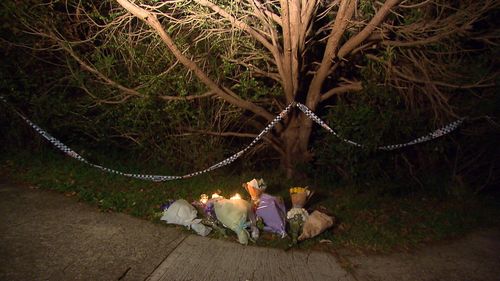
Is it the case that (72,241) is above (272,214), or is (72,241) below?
below

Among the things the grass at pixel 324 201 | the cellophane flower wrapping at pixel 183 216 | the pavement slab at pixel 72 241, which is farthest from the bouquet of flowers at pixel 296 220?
the pavement slab at pixel 72 241

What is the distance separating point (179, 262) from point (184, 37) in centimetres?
347

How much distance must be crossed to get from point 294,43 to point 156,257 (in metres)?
3.59

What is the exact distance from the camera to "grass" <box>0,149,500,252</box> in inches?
213

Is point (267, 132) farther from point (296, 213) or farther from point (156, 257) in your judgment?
point (156, 257)

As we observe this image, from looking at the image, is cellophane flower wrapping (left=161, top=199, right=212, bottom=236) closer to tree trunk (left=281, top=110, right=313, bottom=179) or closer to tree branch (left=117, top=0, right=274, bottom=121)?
tree branch (left=117, top=0, right=274, bottom=121)


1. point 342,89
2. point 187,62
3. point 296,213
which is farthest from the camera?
point 342,89

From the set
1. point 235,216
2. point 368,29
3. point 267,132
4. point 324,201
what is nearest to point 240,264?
point 235,216

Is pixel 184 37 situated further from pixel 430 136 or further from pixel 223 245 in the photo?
pixel 430 136

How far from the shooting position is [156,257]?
4.35 meters

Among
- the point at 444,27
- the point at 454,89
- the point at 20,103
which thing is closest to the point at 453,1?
the point at 444,27

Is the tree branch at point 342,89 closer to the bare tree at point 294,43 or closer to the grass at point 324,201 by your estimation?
the bare tree at point 294,43

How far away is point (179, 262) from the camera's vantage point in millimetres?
4297

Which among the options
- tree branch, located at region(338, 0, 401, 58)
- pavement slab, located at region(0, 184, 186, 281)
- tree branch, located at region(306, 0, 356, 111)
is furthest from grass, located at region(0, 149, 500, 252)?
tree branch, located at region(338, 0, 401, 58)
